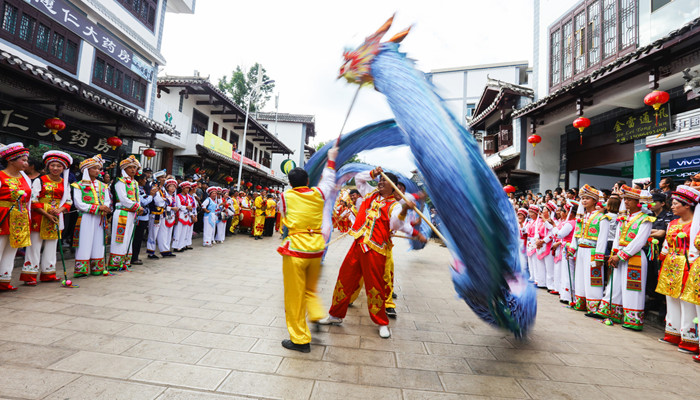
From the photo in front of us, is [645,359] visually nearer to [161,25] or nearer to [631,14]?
[631,14]

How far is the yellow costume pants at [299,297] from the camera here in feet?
9.85

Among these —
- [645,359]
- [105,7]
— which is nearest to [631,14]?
[645,359]

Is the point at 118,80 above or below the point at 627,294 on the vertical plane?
above

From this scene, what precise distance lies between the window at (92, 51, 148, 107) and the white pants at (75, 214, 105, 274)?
714 cm

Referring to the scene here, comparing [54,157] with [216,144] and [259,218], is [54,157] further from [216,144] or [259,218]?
[216,144]

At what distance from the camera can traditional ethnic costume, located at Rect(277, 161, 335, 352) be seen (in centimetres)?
303

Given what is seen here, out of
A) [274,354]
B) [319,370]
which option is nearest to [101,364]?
[274,354]

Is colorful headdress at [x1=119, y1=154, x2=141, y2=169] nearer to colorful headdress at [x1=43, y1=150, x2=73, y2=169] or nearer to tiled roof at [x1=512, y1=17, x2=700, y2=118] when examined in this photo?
colorful headdress at [x1=43, y1=150, x2=73, y2=169]

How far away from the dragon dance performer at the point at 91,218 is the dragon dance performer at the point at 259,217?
24.5 feet

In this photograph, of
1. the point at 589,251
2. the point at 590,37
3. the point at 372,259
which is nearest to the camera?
the point at 372,259

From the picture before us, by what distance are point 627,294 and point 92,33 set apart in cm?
1351

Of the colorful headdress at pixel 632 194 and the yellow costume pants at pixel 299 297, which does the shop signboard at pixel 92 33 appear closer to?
the yellow costume pants at pixel 299 297

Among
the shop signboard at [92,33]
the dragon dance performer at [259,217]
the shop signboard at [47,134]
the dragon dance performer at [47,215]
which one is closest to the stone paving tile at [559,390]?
the dragon dance performer at [47,215]

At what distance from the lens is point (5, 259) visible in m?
4.09
